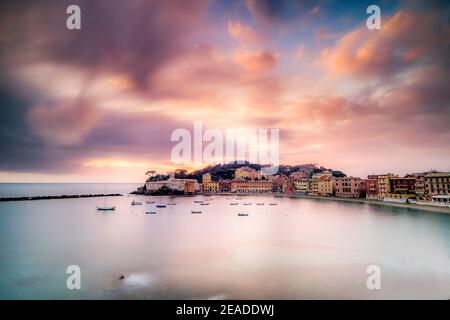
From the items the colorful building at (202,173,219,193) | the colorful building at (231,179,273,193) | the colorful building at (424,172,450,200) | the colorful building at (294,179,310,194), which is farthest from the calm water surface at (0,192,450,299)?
the colorful building at (202,173,219,193)

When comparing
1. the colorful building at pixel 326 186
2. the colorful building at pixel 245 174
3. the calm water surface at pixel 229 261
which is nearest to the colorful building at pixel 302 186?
the colorful building at pixel 326 186

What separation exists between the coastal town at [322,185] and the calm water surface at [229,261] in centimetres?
809

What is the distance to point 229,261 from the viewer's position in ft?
21.5

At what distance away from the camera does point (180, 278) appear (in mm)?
5227

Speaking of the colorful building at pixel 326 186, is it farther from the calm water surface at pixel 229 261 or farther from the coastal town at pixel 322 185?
the calm water surface at pixel 229 261

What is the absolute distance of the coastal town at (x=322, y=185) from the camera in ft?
61.9

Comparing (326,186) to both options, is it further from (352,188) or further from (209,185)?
(209,185)

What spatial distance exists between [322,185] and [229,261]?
25855 millimetres

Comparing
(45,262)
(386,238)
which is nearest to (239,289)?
(45,262)

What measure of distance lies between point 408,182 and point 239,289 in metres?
21.6

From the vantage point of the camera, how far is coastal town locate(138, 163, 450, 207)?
18.9 m

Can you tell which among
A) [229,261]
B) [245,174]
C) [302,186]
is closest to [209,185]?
[245,174]
